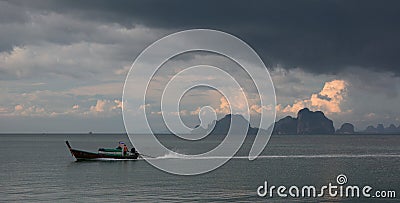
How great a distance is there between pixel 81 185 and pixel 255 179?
85.1 ft

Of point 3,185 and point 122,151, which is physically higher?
point 122,151

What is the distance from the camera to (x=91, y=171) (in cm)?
9138

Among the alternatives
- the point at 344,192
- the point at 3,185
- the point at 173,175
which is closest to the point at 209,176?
the point at 173,175

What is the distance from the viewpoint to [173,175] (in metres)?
83.3

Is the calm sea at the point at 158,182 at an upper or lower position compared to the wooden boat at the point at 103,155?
lower

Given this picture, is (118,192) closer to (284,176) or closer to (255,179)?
(255,179)

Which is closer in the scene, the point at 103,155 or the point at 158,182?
the point at 158,182

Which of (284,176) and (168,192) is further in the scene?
(284,176)

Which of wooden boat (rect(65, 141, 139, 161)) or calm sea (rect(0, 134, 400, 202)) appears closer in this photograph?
calm sea (rect(0, 134, 400, 202))

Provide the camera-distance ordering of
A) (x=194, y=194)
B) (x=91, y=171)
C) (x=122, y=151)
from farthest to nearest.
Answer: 1. (x=122, y=151)
2. (x=91, y=171)
3. (x=194, y=194)

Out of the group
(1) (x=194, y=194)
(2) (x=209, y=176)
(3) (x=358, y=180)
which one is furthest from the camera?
(2) (x=209, y=176)

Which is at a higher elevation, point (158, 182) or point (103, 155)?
point (103, 155)

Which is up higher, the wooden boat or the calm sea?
the wooden boat

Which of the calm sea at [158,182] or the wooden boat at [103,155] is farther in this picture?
the wooden boat at [103,155]
